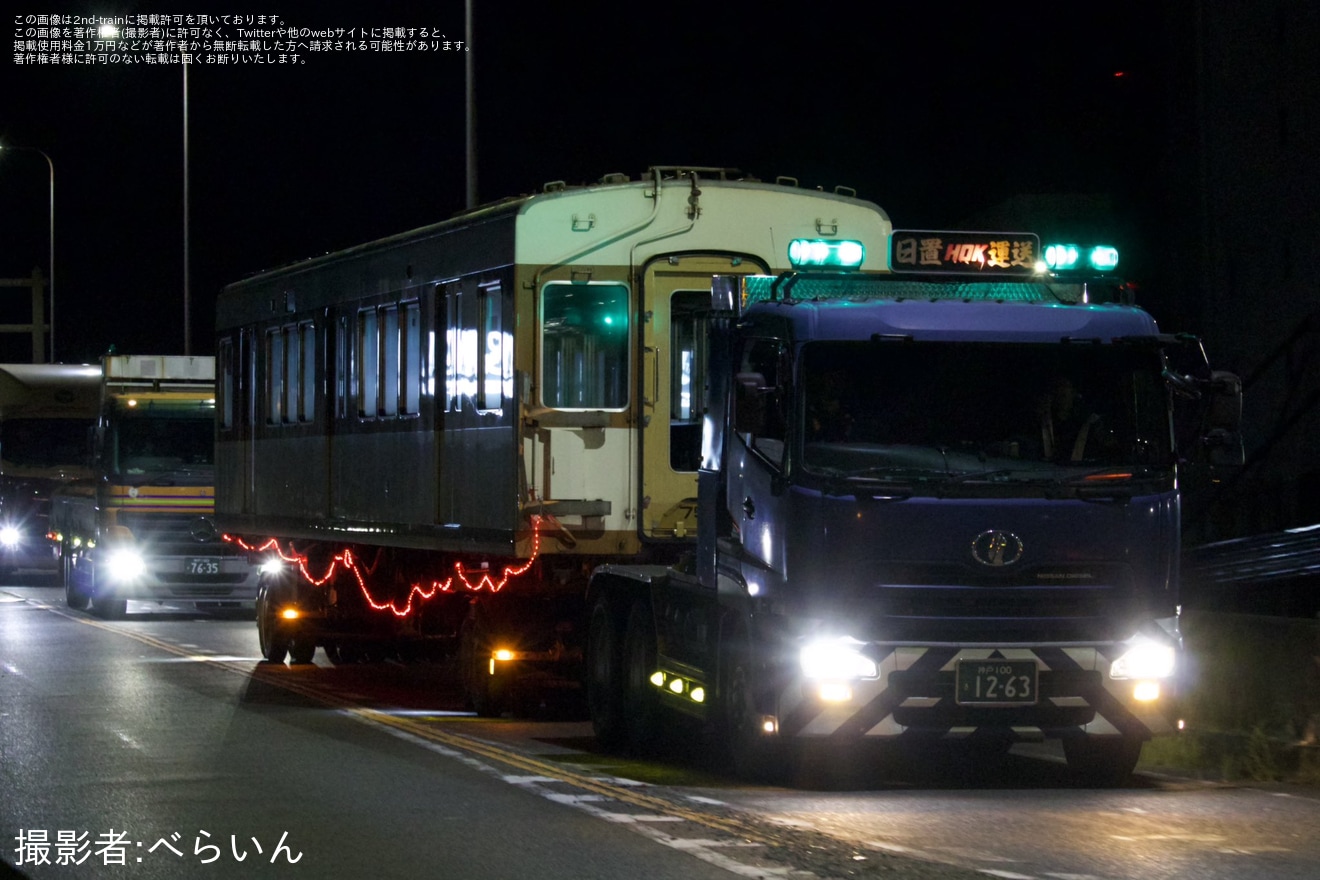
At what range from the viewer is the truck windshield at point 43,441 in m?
38.8

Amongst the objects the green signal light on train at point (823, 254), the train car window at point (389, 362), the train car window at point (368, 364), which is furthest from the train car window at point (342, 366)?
the green signal light on train at point (823, 254)

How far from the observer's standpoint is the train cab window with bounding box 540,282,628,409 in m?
15.8

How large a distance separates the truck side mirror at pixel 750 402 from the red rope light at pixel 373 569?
148 inches

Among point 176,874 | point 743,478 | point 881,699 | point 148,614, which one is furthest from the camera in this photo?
point 148,614

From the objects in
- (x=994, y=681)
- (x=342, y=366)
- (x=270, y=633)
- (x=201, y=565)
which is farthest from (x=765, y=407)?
(x=201, y=565)

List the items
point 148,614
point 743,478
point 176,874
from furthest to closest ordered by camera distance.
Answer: point 148,614 → point 743,478 → point 176,874

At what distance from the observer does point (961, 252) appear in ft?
43.3

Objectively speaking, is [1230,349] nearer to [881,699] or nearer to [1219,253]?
[1219,253]

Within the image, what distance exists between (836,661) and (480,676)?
17.3ft

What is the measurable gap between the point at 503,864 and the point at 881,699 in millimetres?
2878

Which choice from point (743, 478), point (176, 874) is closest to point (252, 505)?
point (743, 478)

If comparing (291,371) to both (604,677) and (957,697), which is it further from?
(957,697)

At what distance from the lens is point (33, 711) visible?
55.1 feet

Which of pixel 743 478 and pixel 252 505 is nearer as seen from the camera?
pixel 743 478
